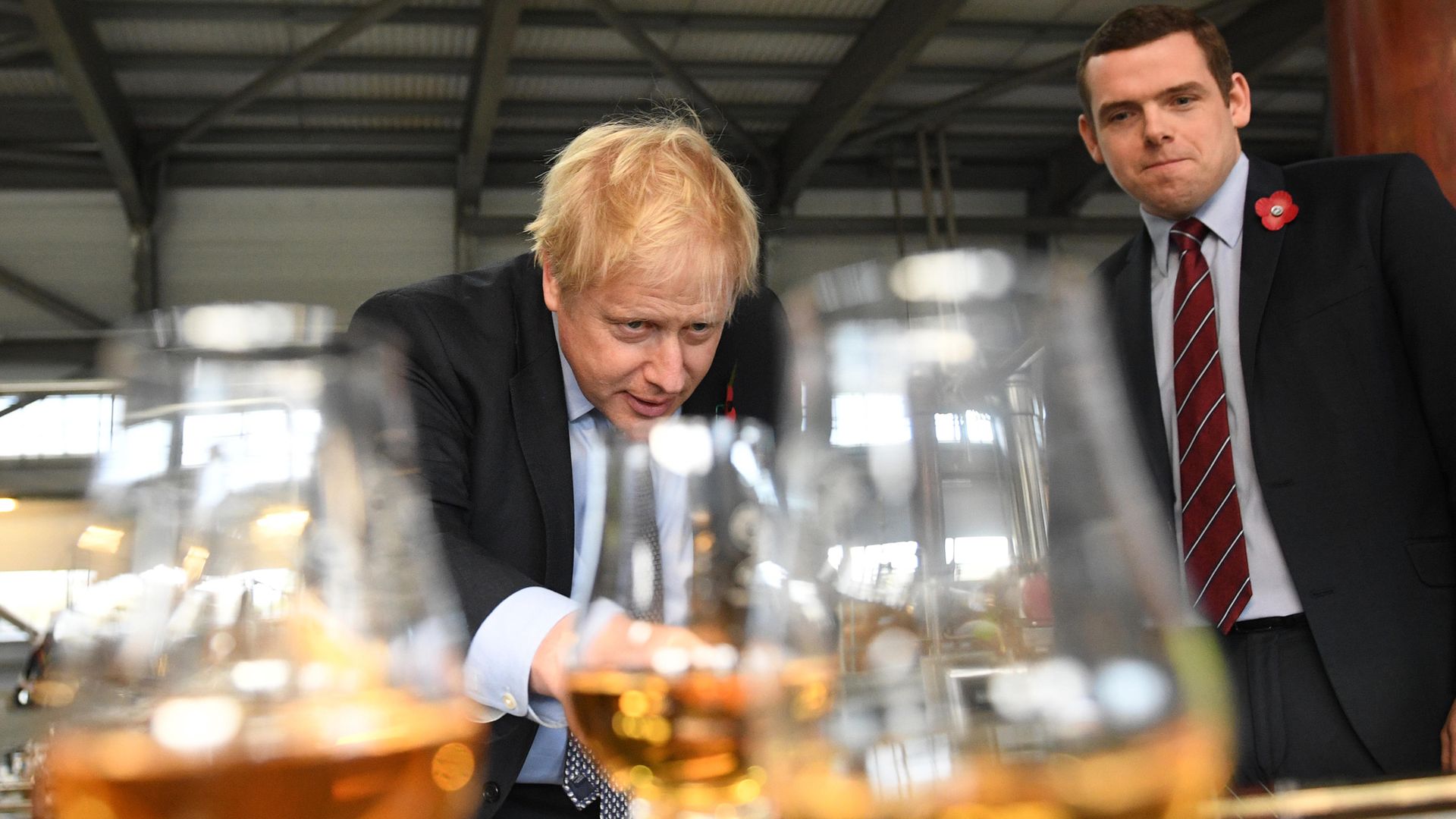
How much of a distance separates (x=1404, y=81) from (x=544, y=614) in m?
2.41

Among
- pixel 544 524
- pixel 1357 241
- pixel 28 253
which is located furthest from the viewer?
pixel 28 253

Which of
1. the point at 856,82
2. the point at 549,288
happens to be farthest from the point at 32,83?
the point at 549,288

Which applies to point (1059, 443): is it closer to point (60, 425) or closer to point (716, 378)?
point (716, 378)

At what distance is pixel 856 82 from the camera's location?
745 centimetres

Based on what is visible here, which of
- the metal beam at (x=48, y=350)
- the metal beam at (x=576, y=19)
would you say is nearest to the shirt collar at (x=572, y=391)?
the metal beam at (x=576, y=19)

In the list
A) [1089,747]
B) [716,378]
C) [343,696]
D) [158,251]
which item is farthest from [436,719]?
[158,251]

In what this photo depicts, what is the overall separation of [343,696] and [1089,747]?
0.22 metres

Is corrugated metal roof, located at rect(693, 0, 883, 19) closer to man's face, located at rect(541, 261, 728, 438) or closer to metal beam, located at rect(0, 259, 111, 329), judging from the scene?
metal beam, located at rect(0, 259, 111, 329)

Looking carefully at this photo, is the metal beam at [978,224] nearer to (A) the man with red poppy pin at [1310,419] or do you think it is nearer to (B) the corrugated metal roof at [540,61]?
(B) the corrugated metal roof at [540,61]

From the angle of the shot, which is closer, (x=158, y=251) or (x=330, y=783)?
(x=330, y=783)

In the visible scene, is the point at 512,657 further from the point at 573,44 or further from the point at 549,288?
the point at 573,44

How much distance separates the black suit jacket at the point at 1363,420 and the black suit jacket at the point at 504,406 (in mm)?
606

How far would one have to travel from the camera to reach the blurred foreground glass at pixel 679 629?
43 centimetres

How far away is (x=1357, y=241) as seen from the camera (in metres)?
1.43
